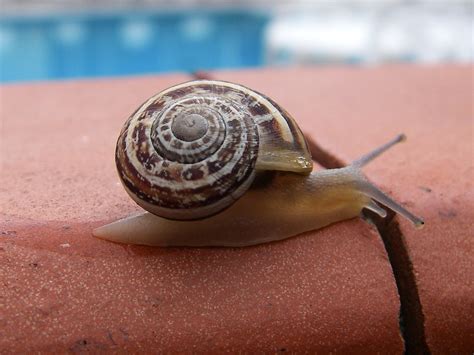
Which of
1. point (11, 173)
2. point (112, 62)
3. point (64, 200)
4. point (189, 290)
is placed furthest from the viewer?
point (112, 62)

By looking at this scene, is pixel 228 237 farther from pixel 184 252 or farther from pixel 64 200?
pixel 64 200

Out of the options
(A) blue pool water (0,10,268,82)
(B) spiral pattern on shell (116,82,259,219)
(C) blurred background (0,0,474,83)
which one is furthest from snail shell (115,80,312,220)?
(A) blue pool water (0,10,268,82)

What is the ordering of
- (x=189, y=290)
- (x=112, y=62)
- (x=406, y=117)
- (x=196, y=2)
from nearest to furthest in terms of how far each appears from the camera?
(x=189, y=290)
(x=406, y=117)
(x=112, y=62)
(x=196, y=2)

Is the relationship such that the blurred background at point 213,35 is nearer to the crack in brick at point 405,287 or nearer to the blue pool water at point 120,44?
the blue pool water at point 120,44

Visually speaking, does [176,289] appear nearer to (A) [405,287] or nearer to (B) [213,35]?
(A) [405,287]

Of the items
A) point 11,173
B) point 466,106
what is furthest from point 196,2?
point 11,173

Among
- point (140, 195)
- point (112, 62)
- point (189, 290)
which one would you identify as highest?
point (140, 195)

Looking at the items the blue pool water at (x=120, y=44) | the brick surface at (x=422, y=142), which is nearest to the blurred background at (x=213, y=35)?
the blue pool water at (x=120, y=44)
